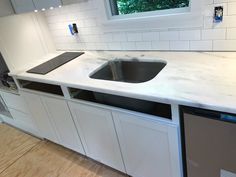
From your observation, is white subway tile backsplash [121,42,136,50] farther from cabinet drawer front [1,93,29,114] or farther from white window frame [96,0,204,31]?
cabinet drawer front [1,93,29,114]

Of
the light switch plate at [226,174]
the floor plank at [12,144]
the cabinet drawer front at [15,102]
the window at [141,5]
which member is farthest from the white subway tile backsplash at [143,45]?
the floor plank at [12,144]

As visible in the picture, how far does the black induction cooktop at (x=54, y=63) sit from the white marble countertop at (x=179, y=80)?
8cm

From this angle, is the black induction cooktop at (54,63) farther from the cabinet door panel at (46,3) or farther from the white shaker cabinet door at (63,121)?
the cabinet door panel at (46,3)

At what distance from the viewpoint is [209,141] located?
1.04 m

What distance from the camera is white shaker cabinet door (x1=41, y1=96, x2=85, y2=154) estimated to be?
5.87ft

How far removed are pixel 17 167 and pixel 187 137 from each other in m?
1.91

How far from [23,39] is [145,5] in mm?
1378

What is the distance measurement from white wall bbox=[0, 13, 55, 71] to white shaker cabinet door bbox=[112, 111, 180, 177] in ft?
4.65

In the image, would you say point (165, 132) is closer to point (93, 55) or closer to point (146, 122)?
point (146, 122)

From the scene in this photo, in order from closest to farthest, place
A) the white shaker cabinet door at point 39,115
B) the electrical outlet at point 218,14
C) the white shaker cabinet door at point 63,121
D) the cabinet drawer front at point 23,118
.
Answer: the electrical outlet at point 218,14
the white shaker cabinet door at point 63,121
the white shaker cabinet door at point 39,115
the cabinet drawer front at point 23,118

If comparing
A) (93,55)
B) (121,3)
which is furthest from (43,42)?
(121,3)

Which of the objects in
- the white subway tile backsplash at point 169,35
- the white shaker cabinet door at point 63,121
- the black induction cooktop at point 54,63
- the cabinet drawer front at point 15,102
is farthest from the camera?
the cabinet drawer front at point 15,102

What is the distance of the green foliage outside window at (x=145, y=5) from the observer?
5.28 ft

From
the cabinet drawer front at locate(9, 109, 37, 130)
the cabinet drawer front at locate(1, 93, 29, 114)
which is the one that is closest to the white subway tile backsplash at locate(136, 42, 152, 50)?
the cabinet drawer front at locate(1, 93, 29, 114)
